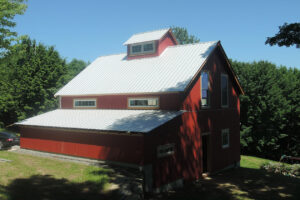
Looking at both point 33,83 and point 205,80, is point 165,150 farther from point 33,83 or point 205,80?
point 33,83

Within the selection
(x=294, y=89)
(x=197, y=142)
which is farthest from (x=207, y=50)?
(x=294, y=89)

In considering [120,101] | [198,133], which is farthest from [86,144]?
[198,133]

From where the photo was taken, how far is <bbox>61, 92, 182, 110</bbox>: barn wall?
1834 centimetres

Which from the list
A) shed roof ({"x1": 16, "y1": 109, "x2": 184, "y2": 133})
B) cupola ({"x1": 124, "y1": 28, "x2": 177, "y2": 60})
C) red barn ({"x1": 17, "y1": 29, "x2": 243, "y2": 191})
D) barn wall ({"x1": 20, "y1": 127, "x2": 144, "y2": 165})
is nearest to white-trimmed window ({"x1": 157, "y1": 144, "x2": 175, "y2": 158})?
red barn ({"x1": 17, "y1": 29, "x2": 243, "y2": 191})

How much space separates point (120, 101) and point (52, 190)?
10.1m

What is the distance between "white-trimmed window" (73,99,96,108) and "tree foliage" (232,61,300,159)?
22954 mm

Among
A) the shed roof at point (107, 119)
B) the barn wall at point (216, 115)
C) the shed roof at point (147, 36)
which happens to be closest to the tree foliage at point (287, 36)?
the barn wall at point (216, 115)

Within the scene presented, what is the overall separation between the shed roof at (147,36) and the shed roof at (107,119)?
25.4 feet

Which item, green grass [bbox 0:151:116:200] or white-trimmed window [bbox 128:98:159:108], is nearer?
green grass [bbox 0:151:116:200]

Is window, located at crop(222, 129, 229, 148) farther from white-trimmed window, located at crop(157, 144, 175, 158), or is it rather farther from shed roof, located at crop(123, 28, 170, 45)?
shed roof, located at crop(123, 28, 170, 45)

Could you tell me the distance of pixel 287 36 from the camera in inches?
616

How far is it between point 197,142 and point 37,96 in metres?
27.2

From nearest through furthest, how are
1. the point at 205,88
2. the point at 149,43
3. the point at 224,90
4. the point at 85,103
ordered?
1. the point at 205,88
2. the point at 224,90
3. the point at 85,103
4. the point at 149,43

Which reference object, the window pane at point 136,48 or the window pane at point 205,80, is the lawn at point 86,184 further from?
the window pane at point 136,48
